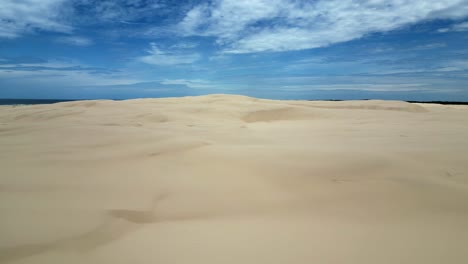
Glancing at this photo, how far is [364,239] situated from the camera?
1.10 m

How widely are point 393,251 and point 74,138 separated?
2.71 meters

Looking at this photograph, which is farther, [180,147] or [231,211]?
[180,147]

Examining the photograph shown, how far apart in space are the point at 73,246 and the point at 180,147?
4.36 feet

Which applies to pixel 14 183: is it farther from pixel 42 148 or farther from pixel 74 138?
pixel 74 138

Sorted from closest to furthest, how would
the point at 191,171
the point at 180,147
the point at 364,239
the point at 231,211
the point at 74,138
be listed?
the point at 364,239 → the point at 231,211 → the point at 191,171 → the point at 180,147 → the point at 74,138

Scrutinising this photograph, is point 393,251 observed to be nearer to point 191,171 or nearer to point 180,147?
point 191,171

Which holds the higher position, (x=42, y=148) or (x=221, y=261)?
(x=42, y=148)

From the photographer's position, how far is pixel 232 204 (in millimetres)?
1419

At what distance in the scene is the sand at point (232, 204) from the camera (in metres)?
1.03

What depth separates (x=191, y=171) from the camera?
1834 millimetres

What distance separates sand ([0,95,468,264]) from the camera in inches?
40.7

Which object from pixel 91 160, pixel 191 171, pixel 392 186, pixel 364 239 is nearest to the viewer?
pixel 364 239

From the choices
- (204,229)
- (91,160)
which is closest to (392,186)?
(204,229)

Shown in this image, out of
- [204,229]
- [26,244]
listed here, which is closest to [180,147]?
[204,229]
